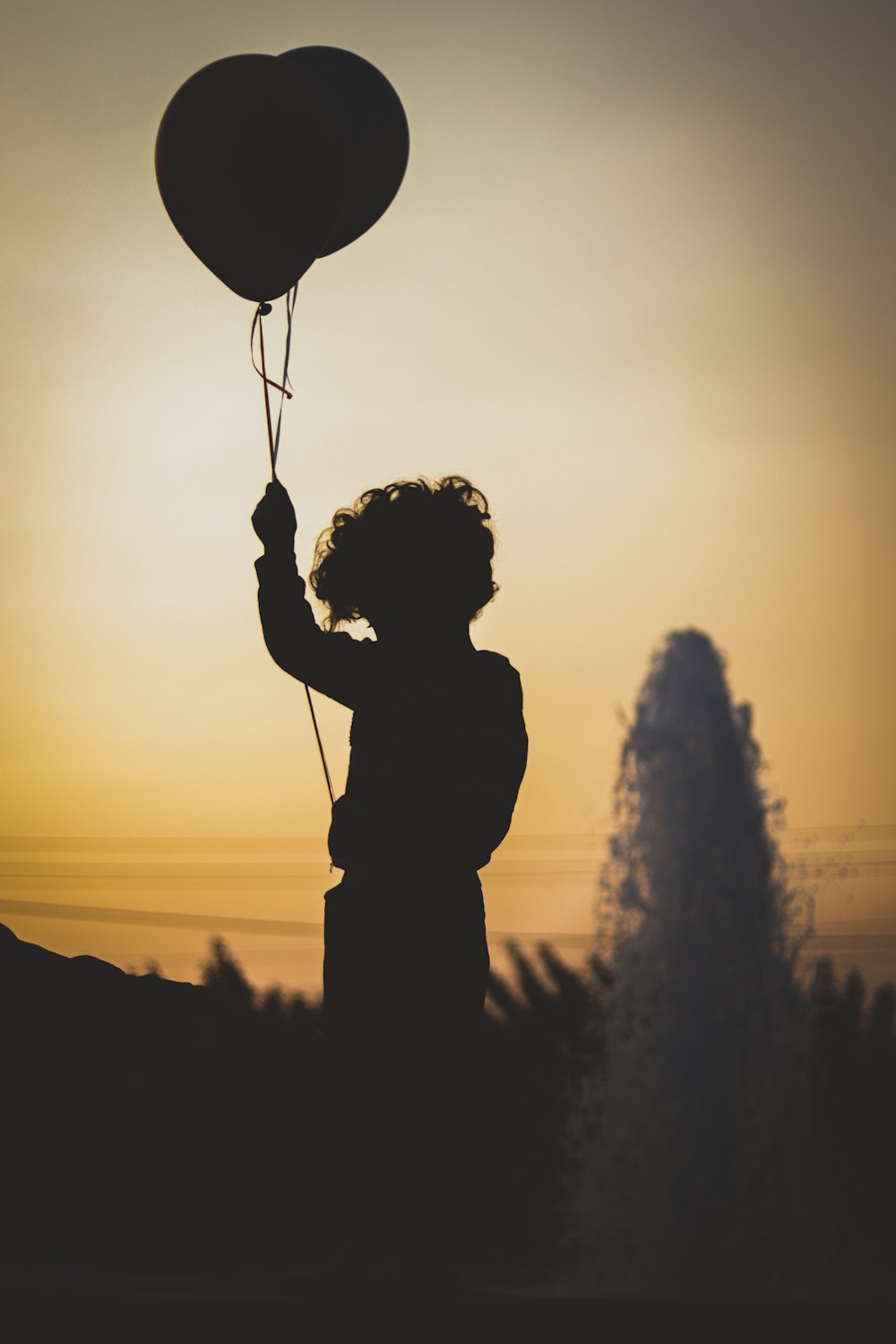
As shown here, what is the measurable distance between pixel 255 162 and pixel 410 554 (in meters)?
1.18

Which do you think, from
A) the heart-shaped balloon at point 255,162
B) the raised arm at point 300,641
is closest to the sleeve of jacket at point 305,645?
the raised arm at point 300,641

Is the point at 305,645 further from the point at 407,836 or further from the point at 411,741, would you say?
the point at 407,836

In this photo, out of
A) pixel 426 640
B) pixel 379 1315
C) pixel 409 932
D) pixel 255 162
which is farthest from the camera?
pixel 255 162

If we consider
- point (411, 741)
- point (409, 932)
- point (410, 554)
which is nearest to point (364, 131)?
point (410, 554)

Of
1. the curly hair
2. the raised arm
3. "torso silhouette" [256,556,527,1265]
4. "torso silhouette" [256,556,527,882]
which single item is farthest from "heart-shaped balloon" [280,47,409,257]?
"torso silhouette" [256,556,527,1265]

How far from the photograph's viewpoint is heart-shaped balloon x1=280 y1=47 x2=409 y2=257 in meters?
3.31

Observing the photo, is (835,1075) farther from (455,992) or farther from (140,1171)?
(455,992)

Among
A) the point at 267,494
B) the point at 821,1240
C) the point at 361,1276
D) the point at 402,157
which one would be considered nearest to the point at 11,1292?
the point at 361,1276

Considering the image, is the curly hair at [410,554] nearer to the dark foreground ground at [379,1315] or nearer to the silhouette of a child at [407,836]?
the silhouette of a child at [407,836]

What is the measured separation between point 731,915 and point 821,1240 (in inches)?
107

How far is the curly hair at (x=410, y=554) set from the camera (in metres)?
2.42

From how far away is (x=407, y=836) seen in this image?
2.26 metres

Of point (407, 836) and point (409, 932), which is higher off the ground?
point (407, 836)

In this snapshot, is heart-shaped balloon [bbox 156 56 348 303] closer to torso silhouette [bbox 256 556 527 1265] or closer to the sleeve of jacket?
the sleeve of jacket
